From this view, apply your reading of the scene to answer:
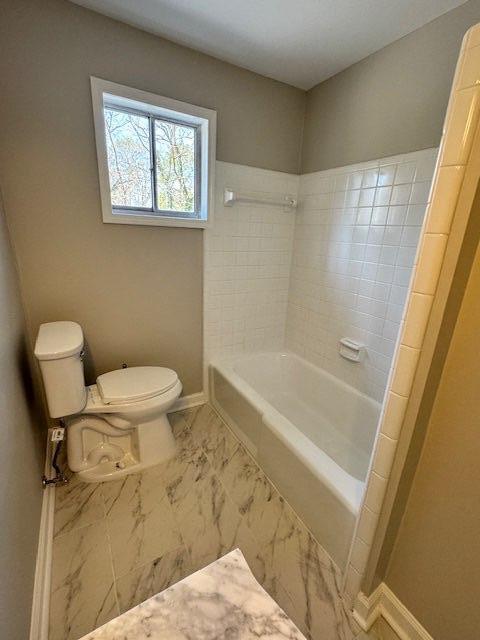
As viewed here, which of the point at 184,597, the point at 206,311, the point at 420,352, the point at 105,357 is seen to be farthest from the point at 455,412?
the point at 105,357

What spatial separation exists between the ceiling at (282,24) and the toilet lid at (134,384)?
1.91 m

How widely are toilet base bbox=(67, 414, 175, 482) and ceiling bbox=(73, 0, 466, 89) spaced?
7.10 feet

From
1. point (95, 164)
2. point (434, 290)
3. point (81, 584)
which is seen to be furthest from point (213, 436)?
point (95, 164)

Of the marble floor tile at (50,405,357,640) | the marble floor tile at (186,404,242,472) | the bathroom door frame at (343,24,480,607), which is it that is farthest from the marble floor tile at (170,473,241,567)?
the bathroom door frame at (343,24,480,607)

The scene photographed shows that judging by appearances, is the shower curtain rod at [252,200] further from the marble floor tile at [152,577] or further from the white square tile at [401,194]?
the marble floor tile at [152,577]

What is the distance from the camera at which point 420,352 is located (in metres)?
0.79

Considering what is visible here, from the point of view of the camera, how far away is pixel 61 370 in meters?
1.36

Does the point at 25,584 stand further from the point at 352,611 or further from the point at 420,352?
the point at 420,352

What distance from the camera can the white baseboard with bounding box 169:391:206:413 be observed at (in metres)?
2.26

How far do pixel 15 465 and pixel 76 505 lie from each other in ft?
1.93

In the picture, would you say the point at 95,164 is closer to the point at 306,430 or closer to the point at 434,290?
the point at 434,290

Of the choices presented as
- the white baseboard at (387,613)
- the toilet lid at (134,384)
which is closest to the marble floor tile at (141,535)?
the toilet lid at (134,384)

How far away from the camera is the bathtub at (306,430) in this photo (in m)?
1.24

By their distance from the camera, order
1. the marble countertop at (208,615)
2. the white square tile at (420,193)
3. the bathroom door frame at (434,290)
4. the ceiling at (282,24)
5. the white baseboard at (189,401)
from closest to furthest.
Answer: the marble countertop at (208,615)
the bathroom door frame at (434,290)
the ceiling at (282,24)
the white square tile at (420,193)
the white baseboard at (189,401)
